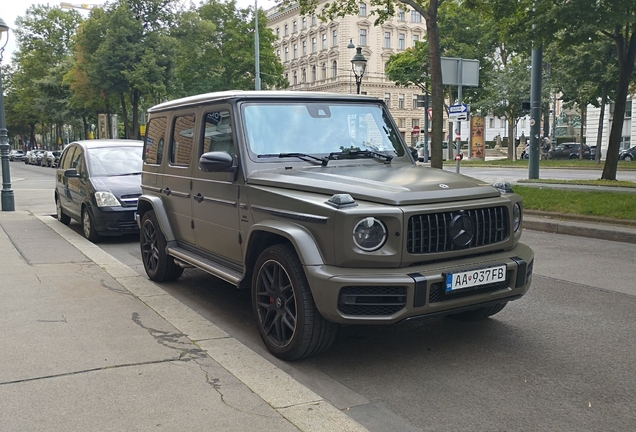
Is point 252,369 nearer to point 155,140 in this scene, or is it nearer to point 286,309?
point 286,309

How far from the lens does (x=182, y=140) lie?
6051 mm

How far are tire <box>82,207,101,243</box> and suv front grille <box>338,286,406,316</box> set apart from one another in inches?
281

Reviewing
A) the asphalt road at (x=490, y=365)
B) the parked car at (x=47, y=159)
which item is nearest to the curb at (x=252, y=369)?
the asphalt road at (x=490, y=365)

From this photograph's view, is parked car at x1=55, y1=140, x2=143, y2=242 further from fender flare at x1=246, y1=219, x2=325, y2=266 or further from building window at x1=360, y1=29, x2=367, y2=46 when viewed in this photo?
building window at x1=360, y1=29, x2=367, y2=46

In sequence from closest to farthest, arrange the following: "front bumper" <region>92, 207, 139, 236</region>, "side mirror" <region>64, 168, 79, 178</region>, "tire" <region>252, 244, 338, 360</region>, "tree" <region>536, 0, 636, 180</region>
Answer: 1. "tire" <region>252, 244, 338, 360</region>
2. "front bumper" <region>92, 207, 139, 236</region>
3. "side mirror" <region>64, 168, 79, 178</region>
4. "tree" <region>536, 0, 636, 180</region>

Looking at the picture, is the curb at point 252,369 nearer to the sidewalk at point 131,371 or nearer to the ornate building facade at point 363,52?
the sidewalk at point 131,371

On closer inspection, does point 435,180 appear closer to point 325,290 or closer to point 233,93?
point 325,290

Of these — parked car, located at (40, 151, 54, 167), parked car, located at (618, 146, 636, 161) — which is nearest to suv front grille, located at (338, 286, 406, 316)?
parked car, located at (618, 146, 636, 161)

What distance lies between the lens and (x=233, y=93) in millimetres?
5223

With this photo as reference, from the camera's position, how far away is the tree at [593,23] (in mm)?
14523

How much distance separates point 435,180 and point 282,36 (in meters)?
93.2

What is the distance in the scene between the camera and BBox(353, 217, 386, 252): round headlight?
3.87m

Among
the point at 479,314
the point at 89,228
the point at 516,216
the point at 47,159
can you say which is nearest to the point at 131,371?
the point at 479,314

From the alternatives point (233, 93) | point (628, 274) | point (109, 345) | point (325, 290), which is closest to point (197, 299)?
point (109, 345)
